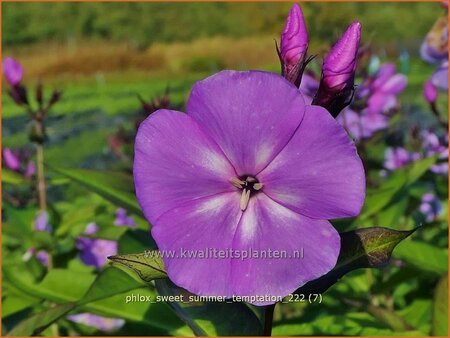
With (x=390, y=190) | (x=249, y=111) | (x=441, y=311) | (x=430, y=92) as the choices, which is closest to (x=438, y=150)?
(x=430, y=92)

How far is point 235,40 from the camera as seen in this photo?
13.2 m

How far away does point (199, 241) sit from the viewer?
2.04 ft

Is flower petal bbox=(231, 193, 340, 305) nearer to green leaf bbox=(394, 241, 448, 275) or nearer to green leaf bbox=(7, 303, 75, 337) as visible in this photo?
green leaf bbox=(7, 303, 75, 337)

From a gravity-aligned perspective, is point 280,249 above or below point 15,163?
below

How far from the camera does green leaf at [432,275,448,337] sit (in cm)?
109

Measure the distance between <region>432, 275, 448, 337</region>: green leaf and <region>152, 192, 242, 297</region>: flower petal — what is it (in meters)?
0.59

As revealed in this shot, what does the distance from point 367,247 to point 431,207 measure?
1248 millimetres

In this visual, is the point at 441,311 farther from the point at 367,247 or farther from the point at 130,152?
the point at 130,152

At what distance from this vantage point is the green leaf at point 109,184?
3.79 feet

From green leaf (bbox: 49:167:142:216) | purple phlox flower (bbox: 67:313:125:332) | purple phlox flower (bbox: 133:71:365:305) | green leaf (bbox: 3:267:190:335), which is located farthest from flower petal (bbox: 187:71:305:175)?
purple phlox flower (bbox: 67:313:125:332)

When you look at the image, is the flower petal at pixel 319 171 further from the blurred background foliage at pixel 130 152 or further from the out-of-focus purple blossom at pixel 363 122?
the out-of-focus purple blossom at pixel 363 122

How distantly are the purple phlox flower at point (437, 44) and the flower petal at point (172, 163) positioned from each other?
107cm

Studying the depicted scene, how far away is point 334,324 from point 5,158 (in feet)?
3.47

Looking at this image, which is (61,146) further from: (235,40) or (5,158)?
(235,40)
